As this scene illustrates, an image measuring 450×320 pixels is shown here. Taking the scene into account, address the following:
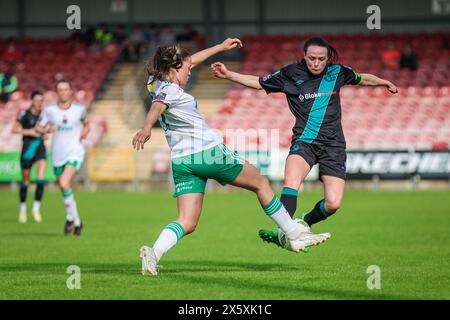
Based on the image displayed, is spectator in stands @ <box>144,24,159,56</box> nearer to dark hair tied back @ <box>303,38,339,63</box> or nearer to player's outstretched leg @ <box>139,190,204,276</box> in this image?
dark hair tied back @ <box>303,38,339,63</box>

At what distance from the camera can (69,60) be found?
1612 inches

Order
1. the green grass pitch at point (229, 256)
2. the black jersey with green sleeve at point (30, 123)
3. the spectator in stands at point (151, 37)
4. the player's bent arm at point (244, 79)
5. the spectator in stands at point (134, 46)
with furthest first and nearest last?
the spectator in stands at point (134, 46)
the spectator in stands at point (151, 37)
the black jersey with green sleeve at point (30, 123)
the player's bent arm at point (244, 79)
the green grass pitch at point (229, 256)

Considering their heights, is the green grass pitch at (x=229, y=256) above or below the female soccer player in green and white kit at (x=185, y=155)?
below

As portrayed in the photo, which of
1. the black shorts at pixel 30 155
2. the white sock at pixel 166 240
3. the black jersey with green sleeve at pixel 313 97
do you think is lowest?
the white sock at pixel 166 240

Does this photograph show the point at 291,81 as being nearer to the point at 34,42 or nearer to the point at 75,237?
the point at 75,237

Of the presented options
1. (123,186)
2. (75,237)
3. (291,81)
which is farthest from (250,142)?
(291,81)

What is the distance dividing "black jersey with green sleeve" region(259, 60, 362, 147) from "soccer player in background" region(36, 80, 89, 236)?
616 cm

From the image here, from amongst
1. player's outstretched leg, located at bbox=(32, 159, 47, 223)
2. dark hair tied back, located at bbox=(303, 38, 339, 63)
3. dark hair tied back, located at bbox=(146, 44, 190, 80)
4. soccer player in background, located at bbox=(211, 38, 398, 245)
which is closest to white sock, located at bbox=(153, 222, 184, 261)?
dark hair tied back, located at bbox=(146, 44, 190, 80)

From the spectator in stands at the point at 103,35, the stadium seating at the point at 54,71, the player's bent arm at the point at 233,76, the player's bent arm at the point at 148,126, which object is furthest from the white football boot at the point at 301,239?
the spectator in stands at the point at 103,35

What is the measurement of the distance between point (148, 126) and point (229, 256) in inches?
174

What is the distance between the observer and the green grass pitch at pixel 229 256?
28.8 feet

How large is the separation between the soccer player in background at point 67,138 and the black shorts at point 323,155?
20.7 ft

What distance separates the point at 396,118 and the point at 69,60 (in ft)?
51.1

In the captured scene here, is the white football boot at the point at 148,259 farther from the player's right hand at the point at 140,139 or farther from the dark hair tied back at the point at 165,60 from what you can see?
the dark hair tied back at the point at 165,60
